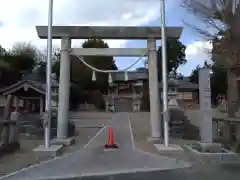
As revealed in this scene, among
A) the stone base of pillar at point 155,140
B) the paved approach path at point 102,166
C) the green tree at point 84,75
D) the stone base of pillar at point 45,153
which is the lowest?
the paved approach path at point 102,166

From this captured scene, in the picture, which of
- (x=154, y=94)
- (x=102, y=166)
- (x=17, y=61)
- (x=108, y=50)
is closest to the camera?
(x=102, y=166)

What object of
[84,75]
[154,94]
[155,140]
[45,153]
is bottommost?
[45,153]

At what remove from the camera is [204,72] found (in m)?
13.1

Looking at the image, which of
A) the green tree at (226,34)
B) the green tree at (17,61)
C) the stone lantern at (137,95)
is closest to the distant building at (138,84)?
the stone lantern at (137,95)

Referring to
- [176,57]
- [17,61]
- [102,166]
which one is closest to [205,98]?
[102,166]

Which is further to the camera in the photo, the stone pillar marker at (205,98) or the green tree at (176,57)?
the green tree at (176,57)

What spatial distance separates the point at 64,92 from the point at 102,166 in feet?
21.0

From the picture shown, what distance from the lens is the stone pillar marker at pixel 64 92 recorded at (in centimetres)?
1652

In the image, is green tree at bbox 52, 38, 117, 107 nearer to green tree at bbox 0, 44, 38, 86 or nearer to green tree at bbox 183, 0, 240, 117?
green tree at bbox 0, 44, 38, 86

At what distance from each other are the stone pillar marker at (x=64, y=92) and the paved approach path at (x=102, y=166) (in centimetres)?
266

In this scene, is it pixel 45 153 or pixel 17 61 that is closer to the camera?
pixel 45 153

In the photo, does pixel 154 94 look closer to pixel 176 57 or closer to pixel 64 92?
pixel 64 92

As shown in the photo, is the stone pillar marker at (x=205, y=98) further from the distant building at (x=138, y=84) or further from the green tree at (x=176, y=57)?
the green tree at (x=176, y=57)

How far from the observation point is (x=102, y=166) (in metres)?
10.9
